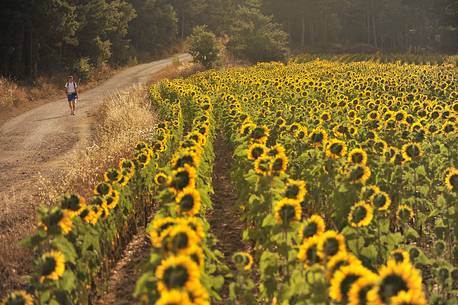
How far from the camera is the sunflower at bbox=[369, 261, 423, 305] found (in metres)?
2.86

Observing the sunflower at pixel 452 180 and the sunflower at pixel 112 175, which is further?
the sunflower at pixel 112 175

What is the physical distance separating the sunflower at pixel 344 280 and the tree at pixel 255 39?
4011cm

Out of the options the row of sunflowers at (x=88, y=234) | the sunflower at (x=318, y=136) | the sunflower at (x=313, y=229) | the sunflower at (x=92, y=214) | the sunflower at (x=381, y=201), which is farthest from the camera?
the sunflower at (x=318, y=136)

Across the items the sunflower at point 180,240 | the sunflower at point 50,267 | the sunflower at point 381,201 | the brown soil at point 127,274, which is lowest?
the brown soil at point 127,274

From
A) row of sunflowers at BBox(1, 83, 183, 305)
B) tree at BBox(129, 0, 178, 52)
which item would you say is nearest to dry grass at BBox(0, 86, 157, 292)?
row of sunflowers at BBox(1, 83, 183, 305)

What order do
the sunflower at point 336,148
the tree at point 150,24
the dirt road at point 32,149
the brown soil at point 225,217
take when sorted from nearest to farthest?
the sunflower at point 336,148
the brown soil at point 225,217
the dirt road at point 32,149
the tree at point 150,24

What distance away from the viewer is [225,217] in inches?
345

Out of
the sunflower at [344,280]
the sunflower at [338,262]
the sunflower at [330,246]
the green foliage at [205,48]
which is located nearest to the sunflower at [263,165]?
the sunflower at [330,246]

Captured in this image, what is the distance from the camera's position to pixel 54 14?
29.7 metres

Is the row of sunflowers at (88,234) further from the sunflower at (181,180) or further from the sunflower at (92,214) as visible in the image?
the sunflower at (181,180)

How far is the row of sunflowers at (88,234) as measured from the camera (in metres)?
4.39

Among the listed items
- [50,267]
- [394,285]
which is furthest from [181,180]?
[394,285]

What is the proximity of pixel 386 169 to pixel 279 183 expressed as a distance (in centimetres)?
183

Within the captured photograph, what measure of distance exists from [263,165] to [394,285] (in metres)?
3.07
